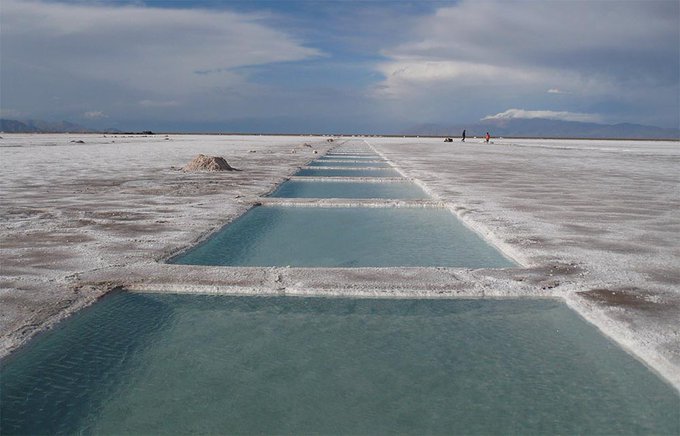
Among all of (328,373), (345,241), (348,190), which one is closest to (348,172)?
(348,190)

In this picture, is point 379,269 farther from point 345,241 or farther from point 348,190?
point 348,190

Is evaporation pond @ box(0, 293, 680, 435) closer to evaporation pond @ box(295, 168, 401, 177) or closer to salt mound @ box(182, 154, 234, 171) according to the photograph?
salt mound @ box(182, 154, 234, 171)

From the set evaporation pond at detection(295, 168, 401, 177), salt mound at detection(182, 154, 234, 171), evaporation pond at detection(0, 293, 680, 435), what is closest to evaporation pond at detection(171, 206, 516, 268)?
evaporation pond at detection(0, 293, 680, 435)

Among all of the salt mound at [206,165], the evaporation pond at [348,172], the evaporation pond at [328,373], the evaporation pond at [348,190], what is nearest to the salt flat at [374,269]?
the evaporation pond at [328,373]

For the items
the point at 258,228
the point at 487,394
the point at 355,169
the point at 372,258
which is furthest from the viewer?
the point at 355,169

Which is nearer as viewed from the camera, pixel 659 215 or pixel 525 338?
pixel 525 338

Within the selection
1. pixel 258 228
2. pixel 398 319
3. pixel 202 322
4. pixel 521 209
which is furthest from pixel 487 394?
pixel 521 209

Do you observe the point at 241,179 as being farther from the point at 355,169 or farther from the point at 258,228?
the point at 258,228
